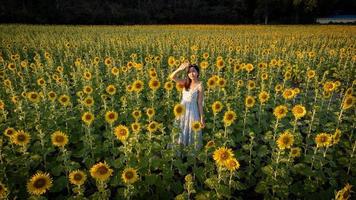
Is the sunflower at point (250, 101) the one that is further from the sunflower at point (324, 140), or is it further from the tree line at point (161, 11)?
the tree line at point (161, 11)

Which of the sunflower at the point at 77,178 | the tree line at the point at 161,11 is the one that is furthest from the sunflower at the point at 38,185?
the tree line at the point at 161,11

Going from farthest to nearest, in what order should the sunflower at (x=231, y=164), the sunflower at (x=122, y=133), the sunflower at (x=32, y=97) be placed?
1. the sunflower at (x=32, y=97)
2. the sunflower at (x=122, y=133)
3. the sunflower at (x=231, y=164)

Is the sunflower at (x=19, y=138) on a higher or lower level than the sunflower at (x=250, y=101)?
lower

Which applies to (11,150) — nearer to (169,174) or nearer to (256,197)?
(169,174)

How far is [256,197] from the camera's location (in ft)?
15.5

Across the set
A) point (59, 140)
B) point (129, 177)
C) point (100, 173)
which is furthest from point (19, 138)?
point (129, 177)

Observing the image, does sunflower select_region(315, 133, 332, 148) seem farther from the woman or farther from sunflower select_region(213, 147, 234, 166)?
the woman

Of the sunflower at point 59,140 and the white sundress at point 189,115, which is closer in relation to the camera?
the sunflower at point 59,140

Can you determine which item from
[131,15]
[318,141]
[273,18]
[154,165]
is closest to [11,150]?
[154,165]

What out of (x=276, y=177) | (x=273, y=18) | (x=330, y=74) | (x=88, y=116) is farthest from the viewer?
(x=273, y=18)

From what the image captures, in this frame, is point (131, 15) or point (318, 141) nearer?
point (318, 141)

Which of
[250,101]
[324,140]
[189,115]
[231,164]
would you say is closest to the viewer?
[231,164]

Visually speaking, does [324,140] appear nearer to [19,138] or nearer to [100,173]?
[100,173]

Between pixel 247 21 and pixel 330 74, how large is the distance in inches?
1910
